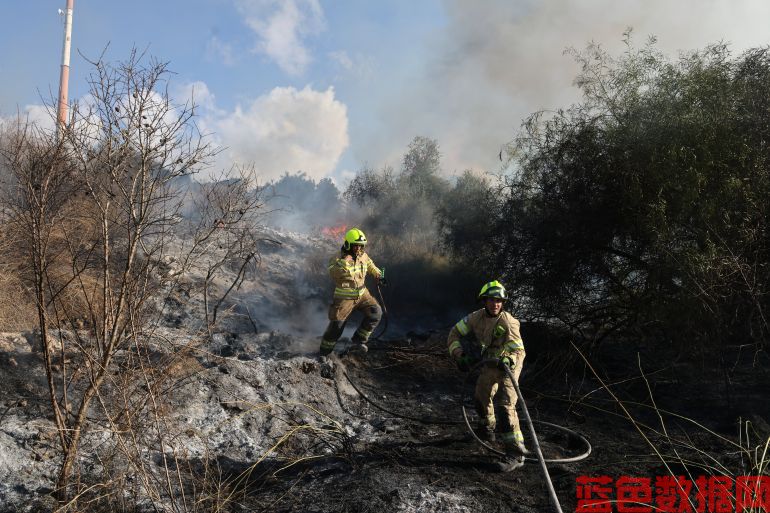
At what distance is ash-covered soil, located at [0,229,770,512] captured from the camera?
416 cm

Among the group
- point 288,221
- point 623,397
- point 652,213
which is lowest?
point 623,397

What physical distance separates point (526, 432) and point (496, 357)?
1588mm

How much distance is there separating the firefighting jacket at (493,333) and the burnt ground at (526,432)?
0.97 metres

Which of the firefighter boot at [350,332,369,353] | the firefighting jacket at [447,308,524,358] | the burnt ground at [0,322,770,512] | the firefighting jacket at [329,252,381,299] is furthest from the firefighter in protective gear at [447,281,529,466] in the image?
the firefighter boot at [350,332,369,353]

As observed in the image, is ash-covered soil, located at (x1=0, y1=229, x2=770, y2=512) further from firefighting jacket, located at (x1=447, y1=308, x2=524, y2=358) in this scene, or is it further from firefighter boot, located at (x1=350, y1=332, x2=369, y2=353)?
firefighting jacket, located at (x1=447, y1=308, x2=524, y2=358)

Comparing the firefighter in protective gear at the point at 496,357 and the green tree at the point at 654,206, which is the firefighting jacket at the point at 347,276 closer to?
the firefighter in protective gear at the point at 496,357

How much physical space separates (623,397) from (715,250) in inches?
97.8

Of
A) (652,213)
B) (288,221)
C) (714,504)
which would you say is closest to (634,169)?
(652,213)

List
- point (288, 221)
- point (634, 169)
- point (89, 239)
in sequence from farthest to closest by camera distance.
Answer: point (288, 221) → point (89, 239) → point (634, 169)

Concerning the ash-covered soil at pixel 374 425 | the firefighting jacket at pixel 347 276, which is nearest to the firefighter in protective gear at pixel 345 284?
the firefighting jacket at pixel 347 276

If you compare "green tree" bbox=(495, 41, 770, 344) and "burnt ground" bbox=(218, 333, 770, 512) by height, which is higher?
"green tree" bbox=(495, 41, 770, 344)

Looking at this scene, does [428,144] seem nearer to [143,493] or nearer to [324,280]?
[324,280]

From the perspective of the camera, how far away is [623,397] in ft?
25.4

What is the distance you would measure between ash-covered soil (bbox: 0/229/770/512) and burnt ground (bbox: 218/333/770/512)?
2cm
